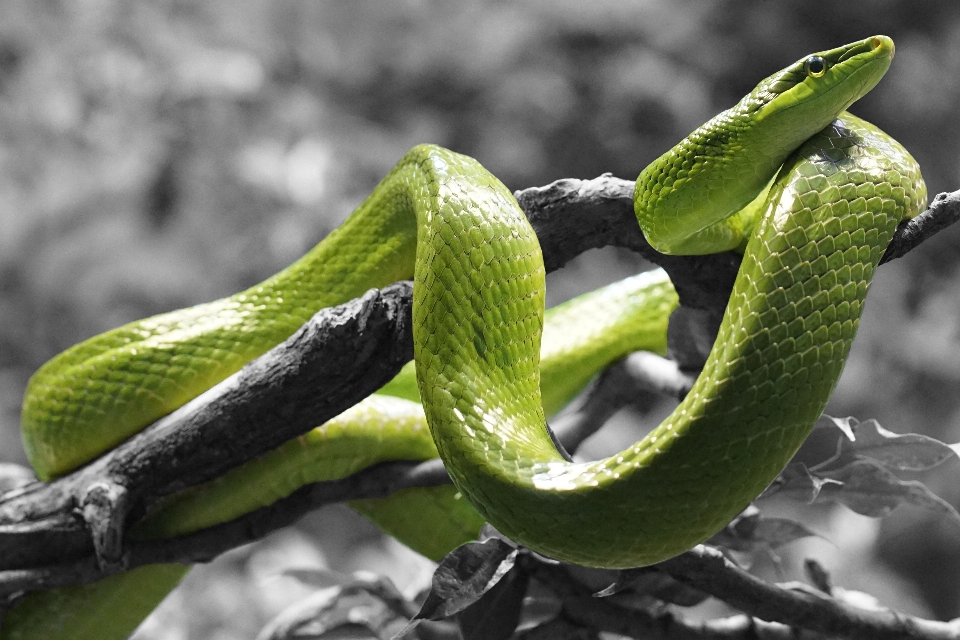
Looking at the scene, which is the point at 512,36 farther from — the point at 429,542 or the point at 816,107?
the point at 816,107

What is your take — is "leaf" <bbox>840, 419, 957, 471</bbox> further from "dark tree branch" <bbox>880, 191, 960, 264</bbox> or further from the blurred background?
the blurred background

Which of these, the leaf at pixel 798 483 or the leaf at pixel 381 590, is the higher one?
the leaf at pixel 798 483

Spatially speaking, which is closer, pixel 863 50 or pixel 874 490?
pixel 863 50

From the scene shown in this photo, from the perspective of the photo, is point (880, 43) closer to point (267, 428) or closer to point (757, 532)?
point (757, 532)

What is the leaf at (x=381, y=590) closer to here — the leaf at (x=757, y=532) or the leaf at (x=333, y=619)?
the leaf at (x=333, y=619)

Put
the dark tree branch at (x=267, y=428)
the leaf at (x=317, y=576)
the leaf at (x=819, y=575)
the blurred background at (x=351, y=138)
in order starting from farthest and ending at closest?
the blurred background at (x=351, y=138)
the leaf at (x=317, y=576)
the leaf at (x=819, y=575)
the dark tree branch at (x=267, y=428)

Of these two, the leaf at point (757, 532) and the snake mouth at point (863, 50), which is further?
the leaf at point (757, 532)

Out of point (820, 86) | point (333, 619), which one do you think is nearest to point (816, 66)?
point (820, 86)

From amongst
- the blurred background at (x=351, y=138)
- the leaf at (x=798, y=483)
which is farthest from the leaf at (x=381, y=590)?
the blurred background at (x=351, y=138)
